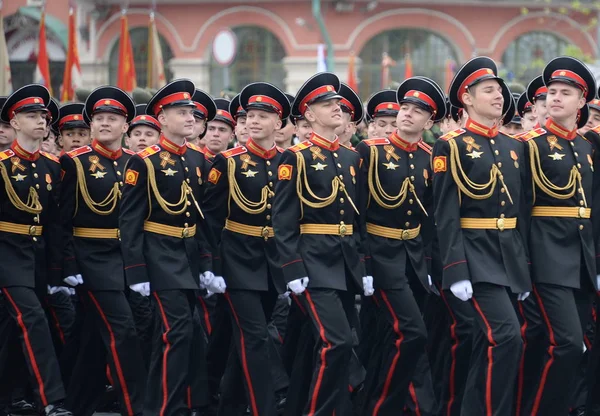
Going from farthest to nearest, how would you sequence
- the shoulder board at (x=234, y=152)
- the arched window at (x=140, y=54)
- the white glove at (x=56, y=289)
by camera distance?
the arched window at (x=140, y=54)
the white glove at (x=56, y=289)
the shoulder board at (x=234, y=152)

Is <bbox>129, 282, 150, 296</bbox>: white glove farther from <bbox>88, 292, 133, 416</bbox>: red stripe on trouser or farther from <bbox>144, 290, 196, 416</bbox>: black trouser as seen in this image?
<bbox>88, 292, 133, 416</bbox>: red stripe on trouser

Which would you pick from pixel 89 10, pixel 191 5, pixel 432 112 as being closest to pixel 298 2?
pixel 191 5

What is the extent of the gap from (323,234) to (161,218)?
41.5 inches

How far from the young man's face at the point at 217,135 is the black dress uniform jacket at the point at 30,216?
185cm

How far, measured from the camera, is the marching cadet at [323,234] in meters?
7.27

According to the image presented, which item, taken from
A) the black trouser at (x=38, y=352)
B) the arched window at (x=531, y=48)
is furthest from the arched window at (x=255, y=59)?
the black trouser at (x=38, y=352)

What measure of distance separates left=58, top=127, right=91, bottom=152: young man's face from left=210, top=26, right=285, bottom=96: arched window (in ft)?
81.8

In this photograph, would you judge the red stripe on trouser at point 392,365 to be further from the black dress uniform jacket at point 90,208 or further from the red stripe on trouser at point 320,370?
the black dress uniform jacket at point 90,208

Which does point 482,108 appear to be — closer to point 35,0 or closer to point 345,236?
point 345,236

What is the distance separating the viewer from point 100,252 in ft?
27.6

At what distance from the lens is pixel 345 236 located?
7.60 metres

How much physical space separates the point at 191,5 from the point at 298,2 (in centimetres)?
294

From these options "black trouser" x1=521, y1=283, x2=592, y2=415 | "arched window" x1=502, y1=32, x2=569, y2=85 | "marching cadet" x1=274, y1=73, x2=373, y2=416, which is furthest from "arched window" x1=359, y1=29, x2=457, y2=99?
"black trouser" x1=521, y1=283, x2=592, y2=415

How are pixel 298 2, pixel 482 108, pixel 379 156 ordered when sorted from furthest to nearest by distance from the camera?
pixel 298 2
pixel 379 156
pixel 482 108
